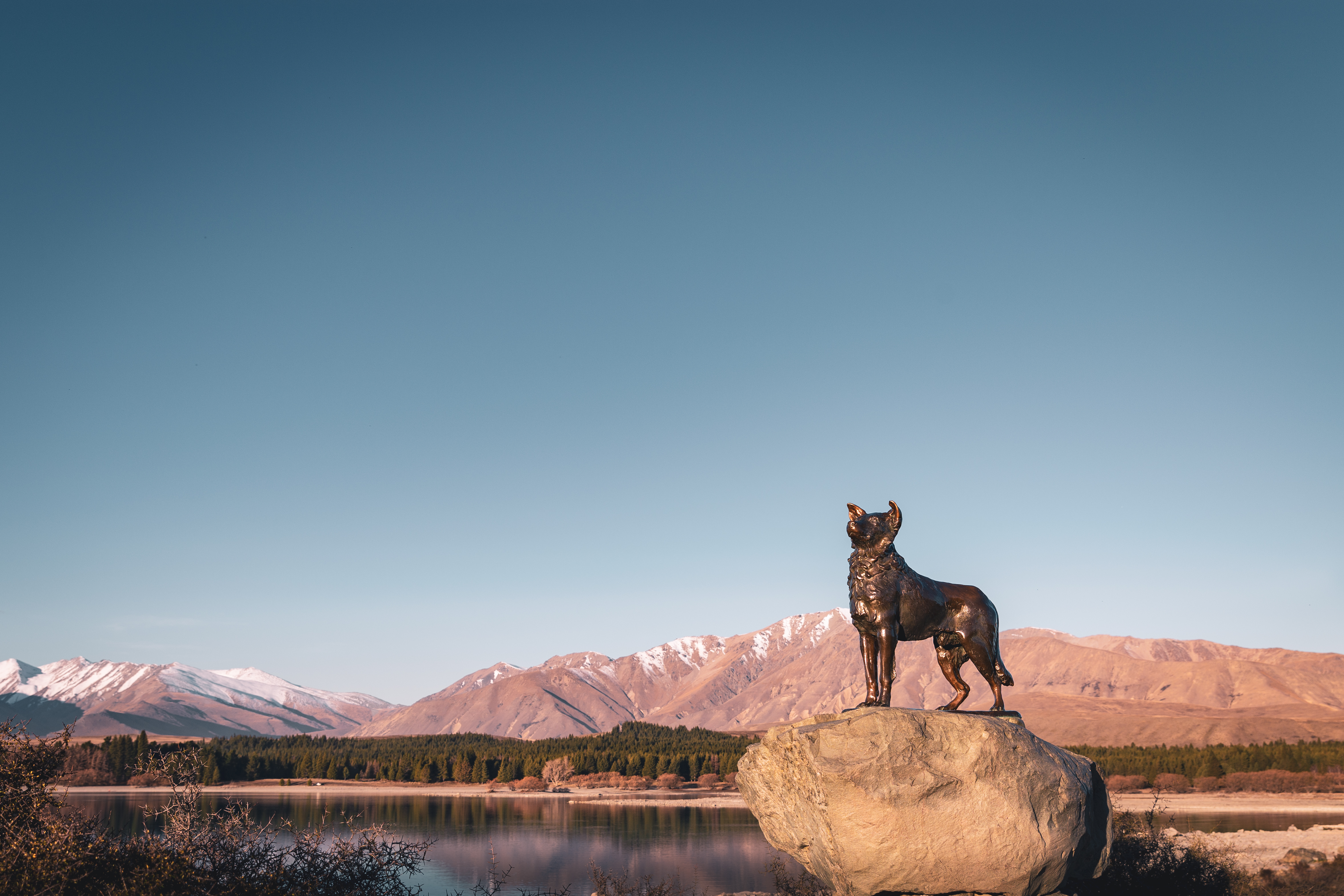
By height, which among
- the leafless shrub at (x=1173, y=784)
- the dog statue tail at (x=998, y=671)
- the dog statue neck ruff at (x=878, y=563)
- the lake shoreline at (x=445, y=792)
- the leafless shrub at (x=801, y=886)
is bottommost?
the lake shoreline at (x=445, y=792)

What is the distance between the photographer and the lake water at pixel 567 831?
42.3 m

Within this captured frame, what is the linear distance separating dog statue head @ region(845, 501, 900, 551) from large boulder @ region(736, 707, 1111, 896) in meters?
2.27

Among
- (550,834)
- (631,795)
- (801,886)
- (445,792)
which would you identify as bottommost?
(445,792)

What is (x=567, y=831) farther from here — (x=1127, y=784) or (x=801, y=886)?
(x=1127, y=784)

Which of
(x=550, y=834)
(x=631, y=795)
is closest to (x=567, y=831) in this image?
(x=550, y=834)

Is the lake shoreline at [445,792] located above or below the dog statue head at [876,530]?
below

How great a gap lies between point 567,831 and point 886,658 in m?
59.0

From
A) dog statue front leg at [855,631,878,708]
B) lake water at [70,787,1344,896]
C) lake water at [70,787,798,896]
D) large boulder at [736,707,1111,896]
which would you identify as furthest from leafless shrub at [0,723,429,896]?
dog statue front leg at [855,631,878,708]

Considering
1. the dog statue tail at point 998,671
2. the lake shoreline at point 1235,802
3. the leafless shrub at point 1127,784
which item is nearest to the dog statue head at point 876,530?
the dog statue tail at point 998,671

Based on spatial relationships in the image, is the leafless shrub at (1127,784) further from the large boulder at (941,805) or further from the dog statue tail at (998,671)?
the large boulder at (941,805)

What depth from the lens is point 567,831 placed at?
216ft

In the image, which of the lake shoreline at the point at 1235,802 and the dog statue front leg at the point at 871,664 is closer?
the dog statue front leg at the point at 871,664

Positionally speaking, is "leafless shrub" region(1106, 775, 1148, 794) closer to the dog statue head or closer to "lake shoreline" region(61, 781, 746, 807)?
"lake shoreline" region(61, 781, 746, 807)

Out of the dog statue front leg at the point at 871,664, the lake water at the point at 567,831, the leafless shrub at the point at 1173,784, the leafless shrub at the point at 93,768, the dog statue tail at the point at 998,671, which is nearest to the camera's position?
the dog statue front leg at the point at 871,664
